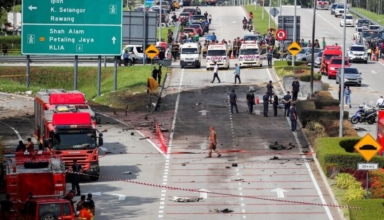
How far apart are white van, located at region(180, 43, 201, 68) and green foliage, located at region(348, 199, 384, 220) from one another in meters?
48.2

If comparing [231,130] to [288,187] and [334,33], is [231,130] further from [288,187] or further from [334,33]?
[334,33]

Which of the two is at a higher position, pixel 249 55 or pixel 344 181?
pixel 249 55

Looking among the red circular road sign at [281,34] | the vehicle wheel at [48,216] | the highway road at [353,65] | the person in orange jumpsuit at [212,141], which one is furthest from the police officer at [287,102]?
the vehicle wheel at [48,216]

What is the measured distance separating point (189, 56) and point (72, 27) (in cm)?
1937

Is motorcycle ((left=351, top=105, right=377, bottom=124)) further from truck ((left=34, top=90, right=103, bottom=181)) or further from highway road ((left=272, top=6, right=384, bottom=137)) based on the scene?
truck ((left=34, top=90, right=103, bottom=181))

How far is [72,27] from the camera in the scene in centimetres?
6444

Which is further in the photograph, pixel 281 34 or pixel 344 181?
pixel 281 34

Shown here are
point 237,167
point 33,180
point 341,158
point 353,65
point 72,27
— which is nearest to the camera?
point 33,180

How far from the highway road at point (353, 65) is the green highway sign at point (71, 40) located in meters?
14.6

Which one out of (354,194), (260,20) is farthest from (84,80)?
(260,20)

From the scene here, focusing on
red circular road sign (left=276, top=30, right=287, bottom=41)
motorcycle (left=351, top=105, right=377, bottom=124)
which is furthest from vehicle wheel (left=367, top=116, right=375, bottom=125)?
red circular road sign (left=276, top=30, right=287, bottom=41)

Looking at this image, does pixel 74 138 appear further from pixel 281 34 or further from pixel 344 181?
pixel 281 34

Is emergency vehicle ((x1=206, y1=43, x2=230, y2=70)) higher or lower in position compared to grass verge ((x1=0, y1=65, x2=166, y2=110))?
→ higher

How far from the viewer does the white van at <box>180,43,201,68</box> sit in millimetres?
82375
